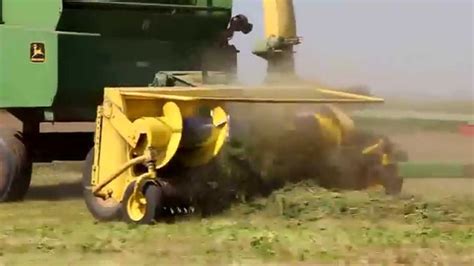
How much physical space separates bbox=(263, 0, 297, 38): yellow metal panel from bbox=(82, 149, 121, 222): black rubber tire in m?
2.40

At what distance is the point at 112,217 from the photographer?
969cm

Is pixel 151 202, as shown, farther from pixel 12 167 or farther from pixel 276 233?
pixel 12 167

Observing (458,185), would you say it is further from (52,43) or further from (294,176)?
(52,43)

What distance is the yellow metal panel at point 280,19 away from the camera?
11.4 m

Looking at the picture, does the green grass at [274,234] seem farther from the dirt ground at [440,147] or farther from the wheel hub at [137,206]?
the dirt ground at [440,147]

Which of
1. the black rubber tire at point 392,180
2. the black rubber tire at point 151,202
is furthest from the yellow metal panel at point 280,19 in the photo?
the black rubber tire at point 151,202

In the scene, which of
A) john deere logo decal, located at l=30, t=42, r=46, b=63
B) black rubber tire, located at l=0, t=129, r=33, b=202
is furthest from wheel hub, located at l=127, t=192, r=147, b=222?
black rubber tire, located at l=0, t=129, r=33, b=202

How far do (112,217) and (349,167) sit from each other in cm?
244

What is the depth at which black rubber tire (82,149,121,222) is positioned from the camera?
9.70 meters

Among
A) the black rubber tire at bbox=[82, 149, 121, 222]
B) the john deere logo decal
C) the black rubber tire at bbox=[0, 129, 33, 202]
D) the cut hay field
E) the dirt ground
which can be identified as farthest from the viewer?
the dirt ground

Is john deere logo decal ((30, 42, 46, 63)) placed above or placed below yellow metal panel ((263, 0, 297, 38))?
below

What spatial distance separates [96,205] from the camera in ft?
32.8

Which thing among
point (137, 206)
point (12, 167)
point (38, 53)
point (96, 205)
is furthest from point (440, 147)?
point (137, 206)

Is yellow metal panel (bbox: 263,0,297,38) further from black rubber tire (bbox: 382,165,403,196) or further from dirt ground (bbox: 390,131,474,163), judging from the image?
dirt ground (bbox: 390,131,474,163)
